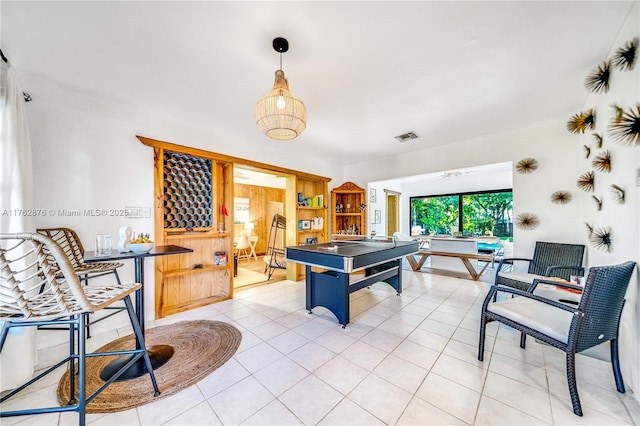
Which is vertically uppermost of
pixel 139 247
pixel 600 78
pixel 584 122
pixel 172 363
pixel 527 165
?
pixel 600 78

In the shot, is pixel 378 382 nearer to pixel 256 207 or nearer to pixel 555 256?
pixel 555 256

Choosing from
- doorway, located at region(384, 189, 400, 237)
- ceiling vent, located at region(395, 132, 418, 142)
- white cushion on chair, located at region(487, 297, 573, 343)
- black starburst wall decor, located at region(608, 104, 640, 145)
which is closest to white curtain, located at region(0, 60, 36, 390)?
white cushion on chair, located at region(487, 297, 573, 343)

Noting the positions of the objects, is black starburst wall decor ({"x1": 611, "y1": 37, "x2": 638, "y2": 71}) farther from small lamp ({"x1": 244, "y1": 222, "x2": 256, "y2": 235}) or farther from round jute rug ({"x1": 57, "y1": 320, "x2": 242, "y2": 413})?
small lamp ({"x1": 244, "y1": 222, "x2": 256, "y2": 235})

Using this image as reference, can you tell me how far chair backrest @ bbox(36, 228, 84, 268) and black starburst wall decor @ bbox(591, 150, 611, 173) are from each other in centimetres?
506

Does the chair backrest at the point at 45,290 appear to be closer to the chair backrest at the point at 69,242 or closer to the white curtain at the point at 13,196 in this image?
the white curtain at the point at 13,196

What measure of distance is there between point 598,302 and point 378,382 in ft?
5.30

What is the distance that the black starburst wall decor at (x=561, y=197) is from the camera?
10.7 ft

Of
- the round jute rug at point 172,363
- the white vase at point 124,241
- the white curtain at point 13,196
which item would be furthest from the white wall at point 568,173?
the white curtain at point 13,196

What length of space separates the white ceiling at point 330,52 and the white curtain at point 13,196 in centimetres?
50

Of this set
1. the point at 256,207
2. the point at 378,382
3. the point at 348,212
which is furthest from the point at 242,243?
the point at 378,382

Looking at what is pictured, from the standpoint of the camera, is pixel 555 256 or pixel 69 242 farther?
pixel 555 256

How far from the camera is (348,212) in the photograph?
5.74m

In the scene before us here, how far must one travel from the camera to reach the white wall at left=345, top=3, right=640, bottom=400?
1.63m

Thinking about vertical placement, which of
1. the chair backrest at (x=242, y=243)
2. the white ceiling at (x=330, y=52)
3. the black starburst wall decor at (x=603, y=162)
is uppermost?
the white ceiling at (x=330, y=52)
